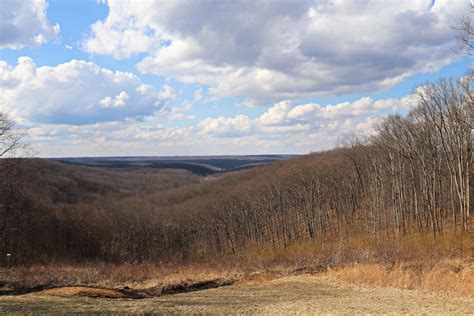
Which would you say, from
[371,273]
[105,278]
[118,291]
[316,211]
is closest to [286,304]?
[371,273]

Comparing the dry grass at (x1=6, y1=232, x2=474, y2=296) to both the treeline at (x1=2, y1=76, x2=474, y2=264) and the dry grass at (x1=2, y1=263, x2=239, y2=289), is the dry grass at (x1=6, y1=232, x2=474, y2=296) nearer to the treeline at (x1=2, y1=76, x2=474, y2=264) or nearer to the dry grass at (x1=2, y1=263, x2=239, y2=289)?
the dry grass at (x1=2, y1=263, x2=239, y2=289)

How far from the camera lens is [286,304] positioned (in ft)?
59.5

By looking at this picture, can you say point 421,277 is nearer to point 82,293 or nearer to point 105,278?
point 82,293

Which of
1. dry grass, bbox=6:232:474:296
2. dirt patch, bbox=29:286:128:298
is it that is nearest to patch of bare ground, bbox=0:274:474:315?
dry grass, bbox=6:232:474:296

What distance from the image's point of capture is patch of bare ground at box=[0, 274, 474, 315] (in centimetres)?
1528

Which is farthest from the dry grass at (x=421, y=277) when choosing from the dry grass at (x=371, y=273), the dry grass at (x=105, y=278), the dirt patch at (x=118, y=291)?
the dry grass at (x=105, y=278)

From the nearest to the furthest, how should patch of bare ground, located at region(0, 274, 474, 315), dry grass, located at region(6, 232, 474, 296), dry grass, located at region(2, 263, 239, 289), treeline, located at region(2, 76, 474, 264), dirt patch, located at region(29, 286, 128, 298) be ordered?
1. patch of bare ground, located at region(0, 274, 474, 315)
2. dirt patch, located at region(29, 286, 128, 298)
3. dry grass, located at region(6, 232, 474, 296)
4. dry grass, located at region(2, 263, 239, 289)
5. treeline, located at region(2, 76, 474, 264)

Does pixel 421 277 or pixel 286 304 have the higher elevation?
pixel 286 304

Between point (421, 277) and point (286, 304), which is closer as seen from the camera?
point (286, 304)

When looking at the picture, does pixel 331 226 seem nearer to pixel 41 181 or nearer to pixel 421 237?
pixel 421 237

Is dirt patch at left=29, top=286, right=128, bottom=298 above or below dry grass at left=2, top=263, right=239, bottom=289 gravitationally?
above

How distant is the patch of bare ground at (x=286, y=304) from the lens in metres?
15.3

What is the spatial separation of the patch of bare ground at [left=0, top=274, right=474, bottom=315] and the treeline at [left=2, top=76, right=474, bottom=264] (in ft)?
76.9

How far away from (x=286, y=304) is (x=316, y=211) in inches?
2644
